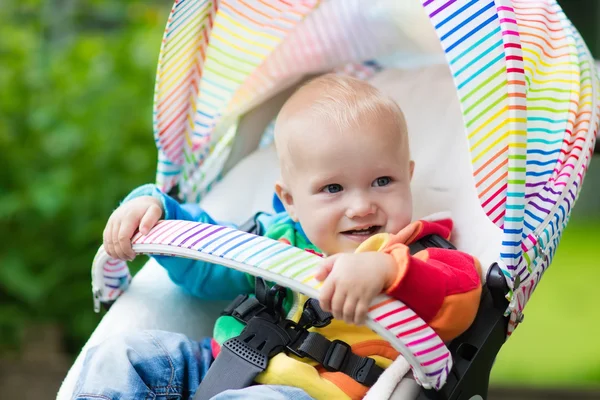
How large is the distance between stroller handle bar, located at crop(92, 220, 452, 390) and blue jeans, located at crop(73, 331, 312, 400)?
18 cm

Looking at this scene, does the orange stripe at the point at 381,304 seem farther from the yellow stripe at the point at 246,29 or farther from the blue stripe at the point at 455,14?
the yellow stripe at the point at 246,29

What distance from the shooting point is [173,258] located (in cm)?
133

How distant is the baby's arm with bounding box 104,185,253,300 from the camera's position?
1224 millimetres

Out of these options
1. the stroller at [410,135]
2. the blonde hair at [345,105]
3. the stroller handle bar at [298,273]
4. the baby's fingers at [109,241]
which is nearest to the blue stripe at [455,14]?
the stroller at [410,135]

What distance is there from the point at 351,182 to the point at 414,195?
27cm

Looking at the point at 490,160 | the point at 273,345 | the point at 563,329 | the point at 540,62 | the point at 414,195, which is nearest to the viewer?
the point at 490,160

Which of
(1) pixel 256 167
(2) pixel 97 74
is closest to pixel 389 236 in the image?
(1) pixel 256 167

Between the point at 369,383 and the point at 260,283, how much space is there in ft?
0.82

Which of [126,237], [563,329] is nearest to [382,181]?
[126,237]

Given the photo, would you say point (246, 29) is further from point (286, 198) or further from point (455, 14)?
point (455, 14)

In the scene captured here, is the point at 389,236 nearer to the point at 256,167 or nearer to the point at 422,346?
the point at 422,346

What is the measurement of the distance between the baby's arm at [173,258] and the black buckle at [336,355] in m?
0.29

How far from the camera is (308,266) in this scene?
3.22 ft

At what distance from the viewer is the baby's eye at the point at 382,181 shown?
1227 millimetres
